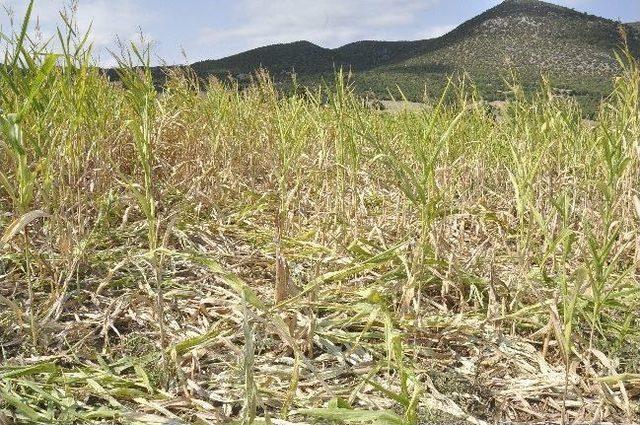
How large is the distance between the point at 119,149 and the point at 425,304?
62.5 inches

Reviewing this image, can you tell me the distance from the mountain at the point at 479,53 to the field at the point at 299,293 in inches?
911

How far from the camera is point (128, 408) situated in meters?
1.19

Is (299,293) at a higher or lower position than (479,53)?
lower

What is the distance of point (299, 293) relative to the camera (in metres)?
1.38

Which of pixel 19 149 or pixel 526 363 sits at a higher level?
pixel 19 149

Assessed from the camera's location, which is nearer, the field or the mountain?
the field

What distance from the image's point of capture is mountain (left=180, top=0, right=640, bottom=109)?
95.0 ft

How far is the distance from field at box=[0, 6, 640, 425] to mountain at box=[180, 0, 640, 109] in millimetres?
23143

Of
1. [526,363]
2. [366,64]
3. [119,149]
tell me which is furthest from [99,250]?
[366,64]

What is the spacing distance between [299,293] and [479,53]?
3474 centimetres

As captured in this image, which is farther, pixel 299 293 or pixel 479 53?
pixel 479 53

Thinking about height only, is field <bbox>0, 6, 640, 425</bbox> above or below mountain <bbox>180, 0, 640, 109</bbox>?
below

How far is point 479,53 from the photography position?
3378cm

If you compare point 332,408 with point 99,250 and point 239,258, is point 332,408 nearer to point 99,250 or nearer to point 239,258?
point 239,258
